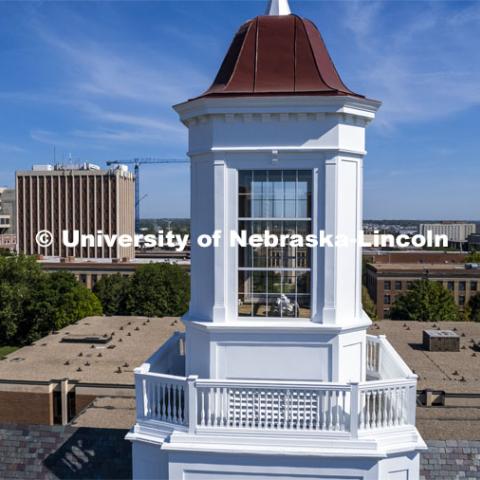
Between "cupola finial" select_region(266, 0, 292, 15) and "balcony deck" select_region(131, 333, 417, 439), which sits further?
"cupola finial" select_region(266, 0, 292, 15)

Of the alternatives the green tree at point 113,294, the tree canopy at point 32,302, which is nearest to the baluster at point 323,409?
the tree canopy at point 32,302

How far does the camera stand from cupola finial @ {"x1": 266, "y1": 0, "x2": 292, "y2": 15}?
8594mm

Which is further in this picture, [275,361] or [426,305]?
[426,305]

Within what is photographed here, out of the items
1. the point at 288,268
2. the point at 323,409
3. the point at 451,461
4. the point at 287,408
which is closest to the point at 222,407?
the point at 287,408

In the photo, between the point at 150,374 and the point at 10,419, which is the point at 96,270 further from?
the point at 150,374

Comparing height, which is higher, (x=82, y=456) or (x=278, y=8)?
(x=278, y=8)

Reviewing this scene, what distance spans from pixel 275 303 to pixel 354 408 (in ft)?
6.42

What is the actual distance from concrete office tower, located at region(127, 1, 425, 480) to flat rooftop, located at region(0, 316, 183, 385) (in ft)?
47.3

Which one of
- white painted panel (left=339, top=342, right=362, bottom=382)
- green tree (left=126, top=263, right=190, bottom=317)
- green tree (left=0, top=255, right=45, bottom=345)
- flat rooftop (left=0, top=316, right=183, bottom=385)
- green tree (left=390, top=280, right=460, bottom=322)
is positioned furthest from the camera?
green tree (left=126, top=263, right=190, bottom=317)

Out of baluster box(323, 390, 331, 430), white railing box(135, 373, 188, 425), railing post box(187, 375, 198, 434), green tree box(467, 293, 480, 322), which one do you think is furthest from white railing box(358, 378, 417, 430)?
green tree box(467, 293, 480, 322)

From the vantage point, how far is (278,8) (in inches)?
339

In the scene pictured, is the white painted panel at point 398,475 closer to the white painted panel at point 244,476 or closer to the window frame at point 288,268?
the white painted panel at point 244,476

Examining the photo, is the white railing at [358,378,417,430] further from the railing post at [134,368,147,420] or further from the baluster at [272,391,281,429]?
the railing post at [134,368,147,420]

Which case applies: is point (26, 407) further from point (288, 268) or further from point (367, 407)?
point (367, 407)
